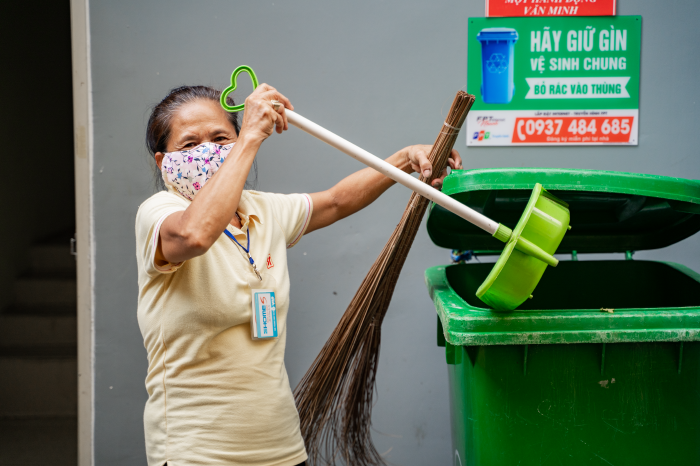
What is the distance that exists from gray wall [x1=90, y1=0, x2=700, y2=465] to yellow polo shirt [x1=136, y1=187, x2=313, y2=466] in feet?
3.15

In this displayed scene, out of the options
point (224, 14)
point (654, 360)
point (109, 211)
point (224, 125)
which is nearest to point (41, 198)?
point (109, 211)

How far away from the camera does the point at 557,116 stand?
7.17 ft

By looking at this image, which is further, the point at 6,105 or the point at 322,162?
the point at 6,105

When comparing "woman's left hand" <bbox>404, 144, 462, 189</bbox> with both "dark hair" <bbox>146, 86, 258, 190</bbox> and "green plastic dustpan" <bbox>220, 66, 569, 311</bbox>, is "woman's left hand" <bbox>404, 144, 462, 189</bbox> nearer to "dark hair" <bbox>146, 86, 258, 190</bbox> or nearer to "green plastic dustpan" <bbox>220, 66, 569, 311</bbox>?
"green plastic dustpan" <bbox>220, 66, 569, 311</bbox>

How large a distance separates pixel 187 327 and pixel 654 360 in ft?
3.97

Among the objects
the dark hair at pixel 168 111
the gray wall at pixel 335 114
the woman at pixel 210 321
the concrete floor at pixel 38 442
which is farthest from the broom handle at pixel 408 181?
the concrete floor at pixel 38 442

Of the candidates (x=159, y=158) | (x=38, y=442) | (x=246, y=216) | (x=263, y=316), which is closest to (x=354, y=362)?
(x=263, y=316)

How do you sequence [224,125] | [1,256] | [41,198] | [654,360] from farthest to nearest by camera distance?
1. [41,198]
2. [1,256]
3. [224,125]
4. [654,360]

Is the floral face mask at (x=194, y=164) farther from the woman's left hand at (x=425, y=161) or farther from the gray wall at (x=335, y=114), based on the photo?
the gray wall at (x=335, y=114)

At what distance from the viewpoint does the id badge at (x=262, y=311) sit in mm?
1303

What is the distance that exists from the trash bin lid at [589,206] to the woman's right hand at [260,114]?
1.61 ft

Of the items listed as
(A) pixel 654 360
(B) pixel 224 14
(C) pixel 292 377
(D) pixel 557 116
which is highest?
(B) pixel 224 14

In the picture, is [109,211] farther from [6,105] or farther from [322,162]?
[6,105]

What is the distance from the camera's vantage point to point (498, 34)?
2.14m
